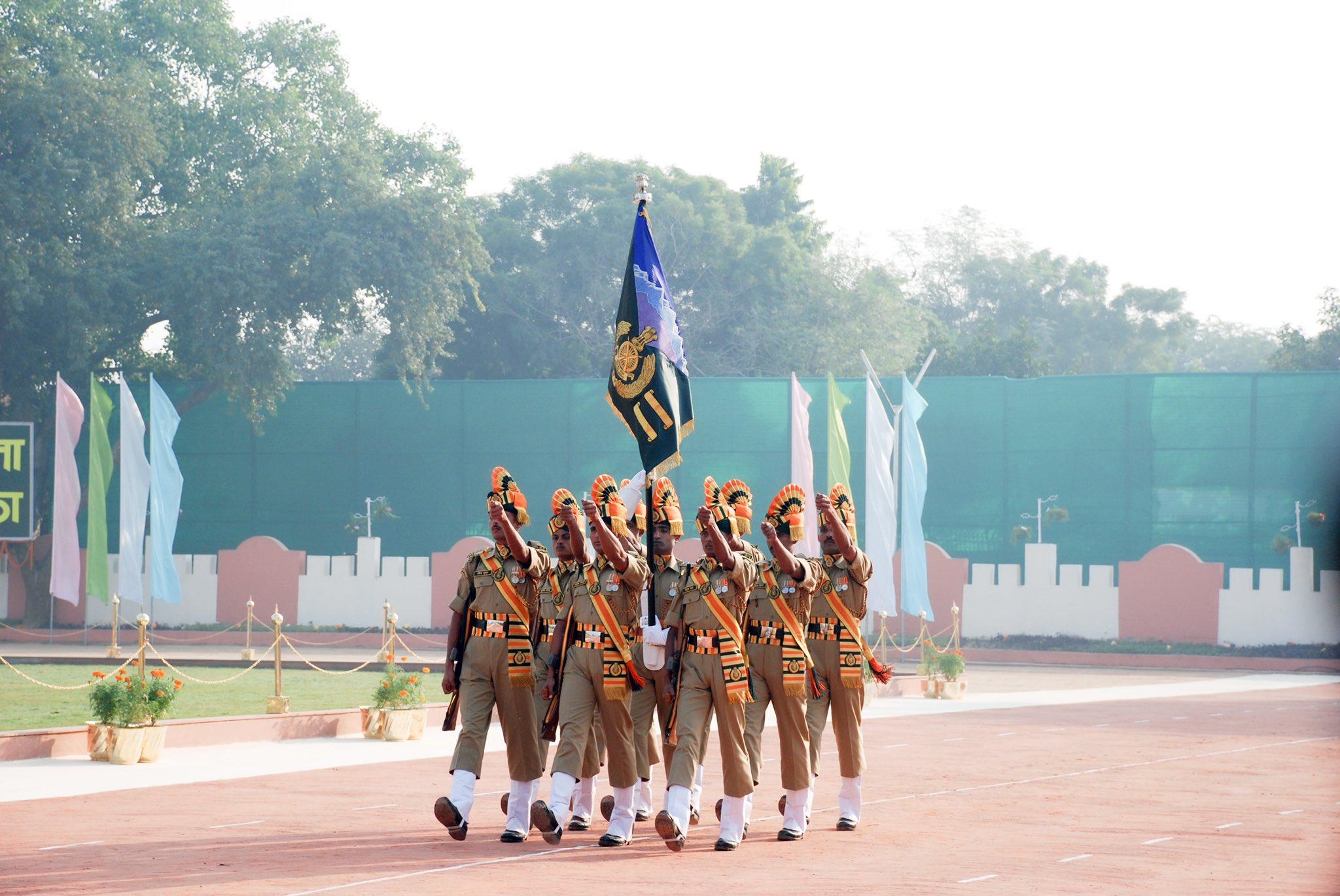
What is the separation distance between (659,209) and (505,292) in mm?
5418

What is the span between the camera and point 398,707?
1556cm

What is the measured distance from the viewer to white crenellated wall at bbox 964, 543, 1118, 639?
3450cm

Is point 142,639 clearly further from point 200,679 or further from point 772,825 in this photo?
point 772,825

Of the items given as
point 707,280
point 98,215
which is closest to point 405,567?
point 98,215

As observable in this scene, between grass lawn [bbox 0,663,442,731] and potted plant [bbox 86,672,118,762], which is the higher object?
potted plant [bbox 86,672,118,762]

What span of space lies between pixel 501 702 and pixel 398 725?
6.31 m

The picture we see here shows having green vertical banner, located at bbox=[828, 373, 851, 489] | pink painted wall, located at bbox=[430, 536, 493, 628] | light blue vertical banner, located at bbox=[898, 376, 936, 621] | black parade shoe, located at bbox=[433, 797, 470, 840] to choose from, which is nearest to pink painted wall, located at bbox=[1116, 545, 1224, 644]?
light blue vertical banner, located at bbox=[898, 376, 936, 621]

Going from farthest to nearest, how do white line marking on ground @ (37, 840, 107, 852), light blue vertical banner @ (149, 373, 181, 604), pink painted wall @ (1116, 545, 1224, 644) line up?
pink painted wall @ (1116, 545, 1224, 644)
light blue vertical banner @ (149, 373, 181, 604)
white line marking on ground @ (37, 840, 107, 852)

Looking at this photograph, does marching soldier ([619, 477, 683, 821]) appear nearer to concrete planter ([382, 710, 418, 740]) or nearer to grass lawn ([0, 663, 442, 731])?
concrete planter ([382, 710, 418, 740])

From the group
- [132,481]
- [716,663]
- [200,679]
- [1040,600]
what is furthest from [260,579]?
[716,663]

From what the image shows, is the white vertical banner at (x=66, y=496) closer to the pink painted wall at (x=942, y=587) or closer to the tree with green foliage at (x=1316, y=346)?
the pink painted wall at (x=942, y=587)

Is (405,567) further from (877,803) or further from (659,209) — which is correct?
(877,803)

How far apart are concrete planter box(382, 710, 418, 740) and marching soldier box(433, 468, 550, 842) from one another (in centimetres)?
603

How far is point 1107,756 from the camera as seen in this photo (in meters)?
14.8
